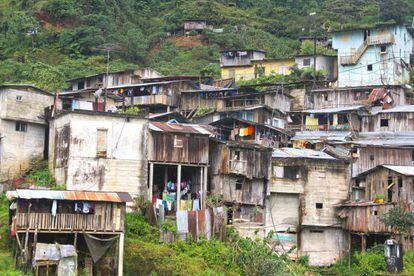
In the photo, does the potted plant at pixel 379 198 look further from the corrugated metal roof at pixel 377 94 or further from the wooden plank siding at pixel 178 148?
the corrugated metal roof at pixel 377 94

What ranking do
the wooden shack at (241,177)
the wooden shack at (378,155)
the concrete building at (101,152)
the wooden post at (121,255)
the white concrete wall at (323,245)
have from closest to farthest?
the wooden post at (121,255) → the concrete building at (101,152) → the wooden shack at (241,177) → the white concrete wall at (323,245) → the wooden shack at (378,155)

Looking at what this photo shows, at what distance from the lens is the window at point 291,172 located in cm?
4531

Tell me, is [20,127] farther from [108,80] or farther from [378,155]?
[378,155]

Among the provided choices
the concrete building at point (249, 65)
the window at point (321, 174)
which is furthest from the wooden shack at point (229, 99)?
the window at point (321, 174)

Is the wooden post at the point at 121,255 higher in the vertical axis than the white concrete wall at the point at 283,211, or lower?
lower

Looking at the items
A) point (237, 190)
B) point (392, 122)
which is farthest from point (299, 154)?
point (392, 122)

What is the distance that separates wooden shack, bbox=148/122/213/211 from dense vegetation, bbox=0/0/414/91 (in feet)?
95.2

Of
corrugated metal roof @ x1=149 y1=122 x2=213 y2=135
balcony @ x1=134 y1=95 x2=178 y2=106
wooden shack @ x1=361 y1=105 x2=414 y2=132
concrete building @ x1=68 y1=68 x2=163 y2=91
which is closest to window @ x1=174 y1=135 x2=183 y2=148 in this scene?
corrugated metal roof @ x1=149 y1=122 x2=213 y2=135

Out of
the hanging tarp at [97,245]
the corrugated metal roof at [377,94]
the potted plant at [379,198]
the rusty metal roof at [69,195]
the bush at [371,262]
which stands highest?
the corrugated metal roof at [377,94]

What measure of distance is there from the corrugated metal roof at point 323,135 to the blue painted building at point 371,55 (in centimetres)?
1154

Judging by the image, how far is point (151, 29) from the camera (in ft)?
314

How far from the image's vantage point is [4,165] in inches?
1690

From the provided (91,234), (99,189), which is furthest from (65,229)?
(99,189)

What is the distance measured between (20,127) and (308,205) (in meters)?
18.5
